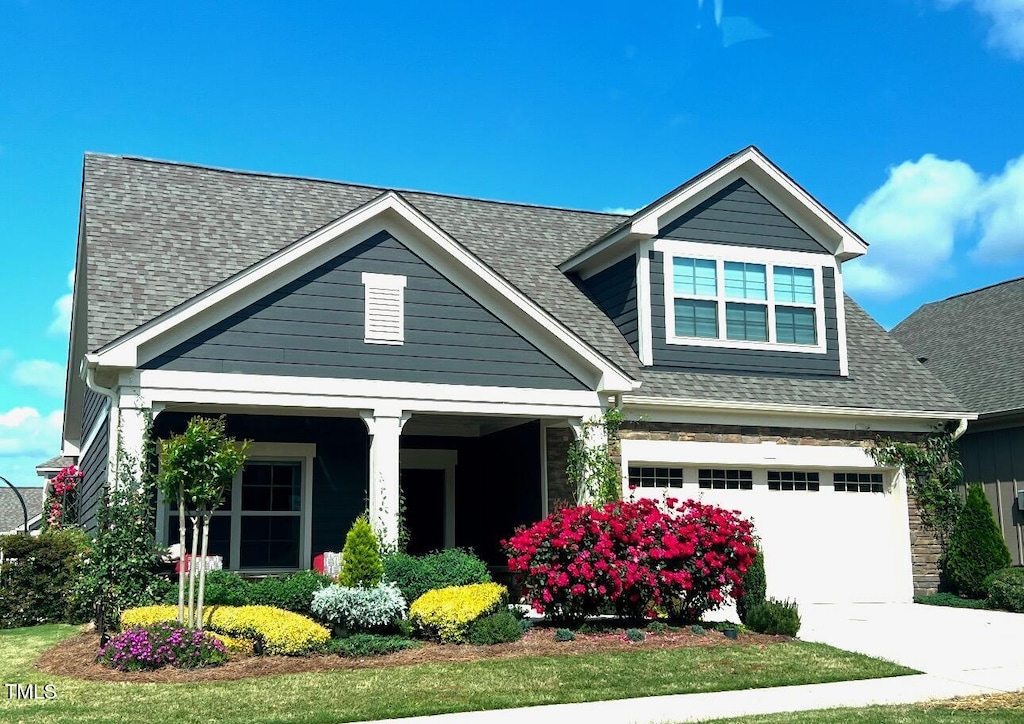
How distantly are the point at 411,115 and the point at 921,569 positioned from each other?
1193 cm

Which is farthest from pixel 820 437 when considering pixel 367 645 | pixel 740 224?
pixel 367 645

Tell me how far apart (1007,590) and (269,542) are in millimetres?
11686

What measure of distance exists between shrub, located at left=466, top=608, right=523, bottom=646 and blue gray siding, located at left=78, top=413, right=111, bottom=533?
6437 mm

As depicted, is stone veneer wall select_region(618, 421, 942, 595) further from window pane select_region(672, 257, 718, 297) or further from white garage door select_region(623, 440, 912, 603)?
window pane select_region(672, 257, 718, 297)

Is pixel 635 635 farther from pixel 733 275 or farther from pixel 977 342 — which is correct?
pixel 977 342

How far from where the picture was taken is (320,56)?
16828 mm

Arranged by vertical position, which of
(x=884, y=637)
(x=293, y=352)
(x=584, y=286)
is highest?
(x=584, y=286)

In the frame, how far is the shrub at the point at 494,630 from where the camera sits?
37.8ft

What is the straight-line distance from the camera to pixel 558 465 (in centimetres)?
1628

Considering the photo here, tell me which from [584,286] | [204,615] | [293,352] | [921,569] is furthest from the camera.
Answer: [584,286]

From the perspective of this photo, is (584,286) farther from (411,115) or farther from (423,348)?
(423,348)

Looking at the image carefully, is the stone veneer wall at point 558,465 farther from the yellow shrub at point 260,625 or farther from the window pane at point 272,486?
the yellow shrub at point 260,625

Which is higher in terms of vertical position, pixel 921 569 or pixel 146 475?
pixel 146 475

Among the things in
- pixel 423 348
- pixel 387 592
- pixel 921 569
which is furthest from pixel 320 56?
pixel 921 569
